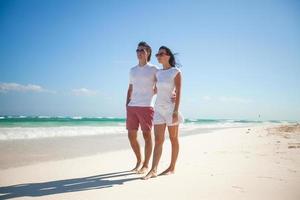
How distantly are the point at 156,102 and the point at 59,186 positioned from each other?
1715 millimetres

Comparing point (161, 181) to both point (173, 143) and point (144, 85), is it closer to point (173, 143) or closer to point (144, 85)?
point (173, 143)

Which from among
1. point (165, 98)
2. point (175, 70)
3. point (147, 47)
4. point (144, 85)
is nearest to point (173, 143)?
point (165, 98)

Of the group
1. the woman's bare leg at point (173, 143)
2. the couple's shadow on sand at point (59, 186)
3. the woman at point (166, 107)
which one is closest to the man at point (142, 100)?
the woman at point (166, 107)

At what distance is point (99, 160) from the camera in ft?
17.6

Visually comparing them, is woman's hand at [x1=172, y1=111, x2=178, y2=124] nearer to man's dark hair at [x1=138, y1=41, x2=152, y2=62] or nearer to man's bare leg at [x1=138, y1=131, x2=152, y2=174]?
man's bare leg at [x1=138, y1=131, x2=152, y2=174]

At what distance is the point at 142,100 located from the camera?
4.25m

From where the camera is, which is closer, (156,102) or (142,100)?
(156,102)

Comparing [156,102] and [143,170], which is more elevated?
[156,102]

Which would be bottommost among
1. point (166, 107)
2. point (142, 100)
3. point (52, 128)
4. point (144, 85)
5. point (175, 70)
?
point (52, 128)

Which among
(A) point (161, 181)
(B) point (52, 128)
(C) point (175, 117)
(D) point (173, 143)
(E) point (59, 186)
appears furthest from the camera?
(B) point (52, 128)

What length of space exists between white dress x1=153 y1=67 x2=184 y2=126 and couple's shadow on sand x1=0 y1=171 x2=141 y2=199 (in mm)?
912

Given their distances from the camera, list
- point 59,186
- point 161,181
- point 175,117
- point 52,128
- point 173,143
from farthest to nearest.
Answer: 1. point 52,128
2. point 173,143
3. point 175,117
4. point 161,181
5. point 59,186

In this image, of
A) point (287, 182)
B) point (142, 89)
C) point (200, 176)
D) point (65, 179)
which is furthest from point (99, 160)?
point (287, 182)

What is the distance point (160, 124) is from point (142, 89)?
0.64m
